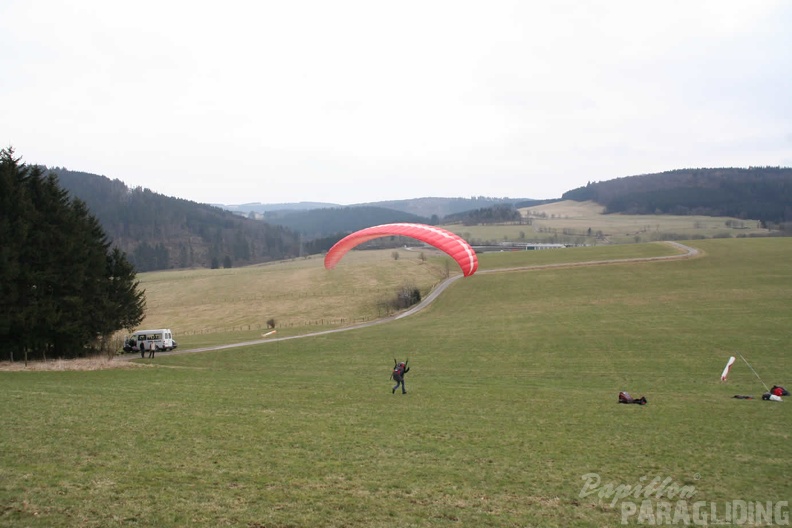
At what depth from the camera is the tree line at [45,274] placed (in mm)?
24828

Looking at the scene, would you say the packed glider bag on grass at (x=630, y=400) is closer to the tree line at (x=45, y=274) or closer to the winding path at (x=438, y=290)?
the tree line at (x=45, y=274)

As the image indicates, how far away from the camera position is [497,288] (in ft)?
201

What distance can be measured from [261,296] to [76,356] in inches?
1711

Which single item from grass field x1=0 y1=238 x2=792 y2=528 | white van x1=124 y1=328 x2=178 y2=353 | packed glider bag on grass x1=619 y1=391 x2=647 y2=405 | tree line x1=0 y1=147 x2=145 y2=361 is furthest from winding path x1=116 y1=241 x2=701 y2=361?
packed glider bag on grass x1=619 y1=391 x2=647 y2=405

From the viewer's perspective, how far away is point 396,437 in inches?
481

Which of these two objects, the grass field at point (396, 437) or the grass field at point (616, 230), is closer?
the grass field at point (396, 437)

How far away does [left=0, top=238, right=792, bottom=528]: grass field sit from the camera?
26.2 feet

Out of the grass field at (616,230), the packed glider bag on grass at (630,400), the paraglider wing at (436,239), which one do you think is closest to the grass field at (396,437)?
the packed glider bag on grass at (630,400)

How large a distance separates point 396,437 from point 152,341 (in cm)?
2754

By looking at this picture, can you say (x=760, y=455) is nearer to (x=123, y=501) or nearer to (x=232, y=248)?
(x=123, y=501)

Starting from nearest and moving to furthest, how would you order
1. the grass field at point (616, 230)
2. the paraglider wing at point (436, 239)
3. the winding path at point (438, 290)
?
the paraglider wing at point (436, 239) < the winding path at point (438, 290) < the grass field at point (616, 230)

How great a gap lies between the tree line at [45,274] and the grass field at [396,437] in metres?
4.07

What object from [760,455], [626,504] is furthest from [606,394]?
[626,504]

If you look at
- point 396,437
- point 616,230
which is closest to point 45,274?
point 396,437
